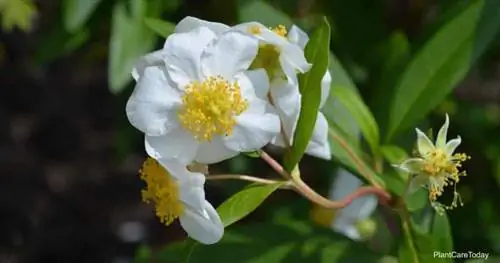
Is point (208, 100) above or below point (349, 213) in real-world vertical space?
above

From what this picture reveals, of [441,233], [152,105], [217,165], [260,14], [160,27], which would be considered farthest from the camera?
[217,165]

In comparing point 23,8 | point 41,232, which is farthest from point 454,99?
point 41,232

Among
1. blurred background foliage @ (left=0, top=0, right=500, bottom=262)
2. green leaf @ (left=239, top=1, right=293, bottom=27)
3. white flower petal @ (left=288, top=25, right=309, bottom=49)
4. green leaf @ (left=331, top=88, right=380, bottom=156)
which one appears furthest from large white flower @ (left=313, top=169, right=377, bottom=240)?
white flower petal @ (left=288, top=25, right=309, bottom=49)

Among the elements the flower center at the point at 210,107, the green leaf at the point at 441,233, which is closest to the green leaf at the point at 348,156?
the green leaf at the point at 441,233

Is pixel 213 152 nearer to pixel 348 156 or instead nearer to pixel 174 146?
pixel 174 146

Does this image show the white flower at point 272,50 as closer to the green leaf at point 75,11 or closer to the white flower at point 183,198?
the white flower at point 183,198

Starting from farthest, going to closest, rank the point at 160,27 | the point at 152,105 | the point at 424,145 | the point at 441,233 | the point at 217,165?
1. the point at 217,165
2. the point at 160,27
3. the point at 441,233
4. the point at 424,145
5. the point at 152,105

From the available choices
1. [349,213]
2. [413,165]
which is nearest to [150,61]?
[413,165]
